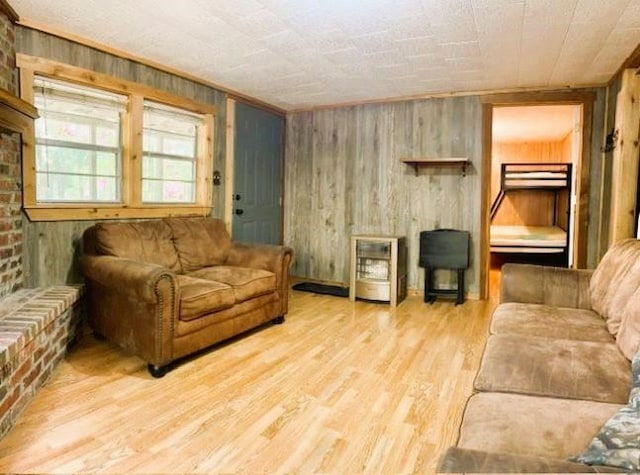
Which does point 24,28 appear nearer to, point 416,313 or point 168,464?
point 168,464

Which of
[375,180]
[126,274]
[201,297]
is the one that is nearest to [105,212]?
[126,274]

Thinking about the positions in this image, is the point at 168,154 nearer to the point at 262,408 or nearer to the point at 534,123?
the point at 262,408

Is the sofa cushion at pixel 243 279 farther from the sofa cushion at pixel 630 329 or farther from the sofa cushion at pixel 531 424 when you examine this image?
the sofa cushion at pixel 630 329

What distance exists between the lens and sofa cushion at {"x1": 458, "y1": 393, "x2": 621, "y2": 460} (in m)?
1.16

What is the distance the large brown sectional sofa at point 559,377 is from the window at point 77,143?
3.09 meters

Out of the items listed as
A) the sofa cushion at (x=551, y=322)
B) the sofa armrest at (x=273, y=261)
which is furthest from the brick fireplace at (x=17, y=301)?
the sofa cushion at (x=551, y=322)

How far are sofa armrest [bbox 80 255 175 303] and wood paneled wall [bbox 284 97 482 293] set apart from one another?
115 inches

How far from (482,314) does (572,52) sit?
236cm

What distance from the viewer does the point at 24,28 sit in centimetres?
291

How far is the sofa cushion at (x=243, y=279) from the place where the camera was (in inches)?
127

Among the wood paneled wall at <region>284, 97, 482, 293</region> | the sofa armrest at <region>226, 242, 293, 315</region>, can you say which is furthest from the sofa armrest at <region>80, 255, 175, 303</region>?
the wood paneled wall at <region>284, 97, 482, 293</region>

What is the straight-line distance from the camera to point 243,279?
3.33m

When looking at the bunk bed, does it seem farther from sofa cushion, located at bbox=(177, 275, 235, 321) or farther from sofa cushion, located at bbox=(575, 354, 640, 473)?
sofa cushion, located at bbox=(575, 354, 640, 473)

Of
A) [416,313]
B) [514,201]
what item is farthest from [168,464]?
[514,201]
